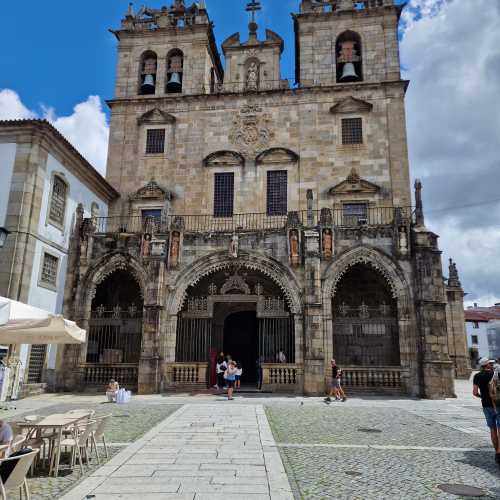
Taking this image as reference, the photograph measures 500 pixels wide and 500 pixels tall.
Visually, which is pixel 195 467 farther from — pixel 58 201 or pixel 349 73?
pixel 349 73

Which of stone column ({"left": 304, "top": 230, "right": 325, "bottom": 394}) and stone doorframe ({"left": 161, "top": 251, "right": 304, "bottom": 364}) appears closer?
stone column ({"left": 304, "top": 230, "right": 325, "bottom": 394})

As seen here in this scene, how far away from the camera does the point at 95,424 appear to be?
7258mm

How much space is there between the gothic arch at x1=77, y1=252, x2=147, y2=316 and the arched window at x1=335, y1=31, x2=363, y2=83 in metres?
15.0

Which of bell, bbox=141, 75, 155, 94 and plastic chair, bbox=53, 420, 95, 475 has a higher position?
bell, bbox=141, 75, 155, 94

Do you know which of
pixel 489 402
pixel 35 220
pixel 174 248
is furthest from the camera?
pixel 174 248

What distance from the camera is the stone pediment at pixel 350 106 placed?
23.3 metres

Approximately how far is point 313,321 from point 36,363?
430 inches

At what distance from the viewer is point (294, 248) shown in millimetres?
18359

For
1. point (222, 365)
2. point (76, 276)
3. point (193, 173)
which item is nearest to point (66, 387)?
point (76, 276)

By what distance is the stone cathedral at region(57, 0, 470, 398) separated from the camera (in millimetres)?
17828

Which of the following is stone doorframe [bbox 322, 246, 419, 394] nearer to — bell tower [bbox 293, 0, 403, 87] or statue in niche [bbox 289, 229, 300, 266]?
statue in niche [bbox 289, 229, 300, 266]

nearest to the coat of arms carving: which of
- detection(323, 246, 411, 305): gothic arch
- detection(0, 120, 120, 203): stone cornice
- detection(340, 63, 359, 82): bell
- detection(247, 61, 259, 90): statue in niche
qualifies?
detection(247, 61, 259, 90): statue in niche

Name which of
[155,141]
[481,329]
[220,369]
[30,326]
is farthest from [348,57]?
[481,329]

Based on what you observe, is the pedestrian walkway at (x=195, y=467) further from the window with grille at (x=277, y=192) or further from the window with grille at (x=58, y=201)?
the window with grille at (x=277, y=192)
